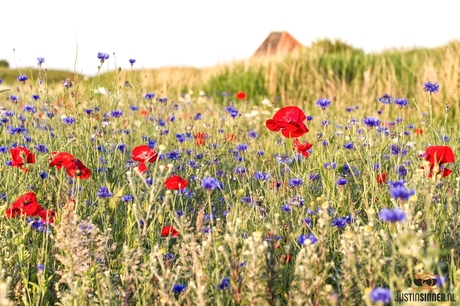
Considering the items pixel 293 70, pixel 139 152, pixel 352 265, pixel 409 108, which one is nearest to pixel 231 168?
pixel 139 152

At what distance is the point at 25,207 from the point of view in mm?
2439

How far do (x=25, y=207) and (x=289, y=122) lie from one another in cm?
139

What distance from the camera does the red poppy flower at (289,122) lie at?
293 cm

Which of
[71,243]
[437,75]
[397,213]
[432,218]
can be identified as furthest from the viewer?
[437,75]

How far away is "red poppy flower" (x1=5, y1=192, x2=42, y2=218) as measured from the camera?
243 cm

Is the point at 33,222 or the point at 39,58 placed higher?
the point at 39,58

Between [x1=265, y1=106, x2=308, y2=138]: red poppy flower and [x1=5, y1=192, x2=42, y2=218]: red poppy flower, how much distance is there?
1259 millimetres

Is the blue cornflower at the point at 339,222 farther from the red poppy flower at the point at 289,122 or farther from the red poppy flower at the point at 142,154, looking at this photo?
the red poppy flower at the point at 142,154

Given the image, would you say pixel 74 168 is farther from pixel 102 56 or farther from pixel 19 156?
pixel 102 56

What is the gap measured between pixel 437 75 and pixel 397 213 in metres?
7.56

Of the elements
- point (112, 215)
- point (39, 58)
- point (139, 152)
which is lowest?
point (112, 215)

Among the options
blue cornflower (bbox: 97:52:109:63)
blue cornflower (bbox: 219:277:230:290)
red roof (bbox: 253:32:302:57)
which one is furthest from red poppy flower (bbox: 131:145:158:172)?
red roof (bbox: 253:32:302:57)

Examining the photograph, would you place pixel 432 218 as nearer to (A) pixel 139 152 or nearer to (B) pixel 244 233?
(B) pixel 244 233

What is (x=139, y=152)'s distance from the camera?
2.71m
